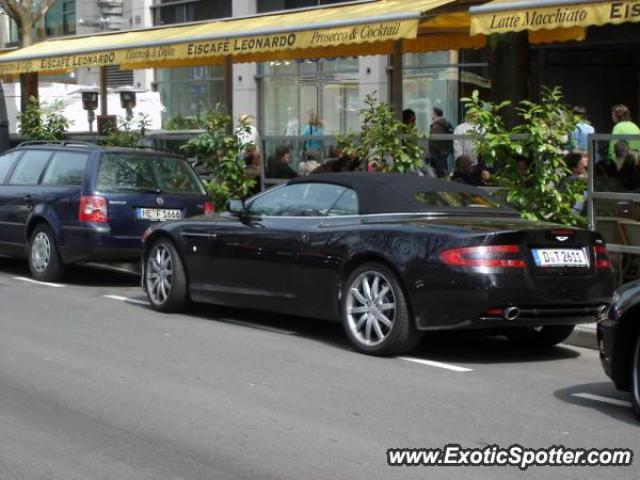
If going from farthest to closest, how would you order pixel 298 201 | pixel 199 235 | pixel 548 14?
pixel 548 14, pixel 199 235, pixel 298 201

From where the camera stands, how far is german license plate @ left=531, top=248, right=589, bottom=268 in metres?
9.17

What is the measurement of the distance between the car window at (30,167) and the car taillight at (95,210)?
4.53ft

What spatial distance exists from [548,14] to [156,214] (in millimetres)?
5155

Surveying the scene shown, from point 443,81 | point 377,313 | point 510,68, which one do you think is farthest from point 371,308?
point 443,81

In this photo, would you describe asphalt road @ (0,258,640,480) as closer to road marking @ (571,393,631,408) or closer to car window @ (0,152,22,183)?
road marking @ (571,393,631,408)

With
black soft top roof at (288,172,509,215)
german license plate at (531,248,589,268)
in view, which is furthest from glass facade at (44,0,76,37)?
german license plate at (531,248,589,268)

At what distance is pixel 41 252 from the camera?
14.8 meters

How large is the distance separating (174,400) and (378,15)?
7303mm

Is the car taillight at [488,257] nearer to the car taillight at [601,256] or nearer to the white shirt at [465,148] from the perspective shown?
the car taillight at [601,256]

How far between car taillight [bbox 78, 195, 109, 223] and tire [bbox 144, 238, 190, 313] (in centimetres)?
193

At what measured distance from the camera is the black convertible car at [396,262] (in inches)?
357

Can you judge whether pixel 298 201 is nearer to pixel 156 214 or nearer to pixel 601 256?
pixel 601 256

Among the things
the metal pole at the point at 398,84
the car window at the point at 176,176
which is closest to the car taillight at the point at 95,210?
the car window at the point at 176,176

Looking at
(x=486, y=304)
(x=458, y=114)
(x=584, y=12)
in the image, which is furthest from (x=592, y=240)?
(x=458, y=114)
